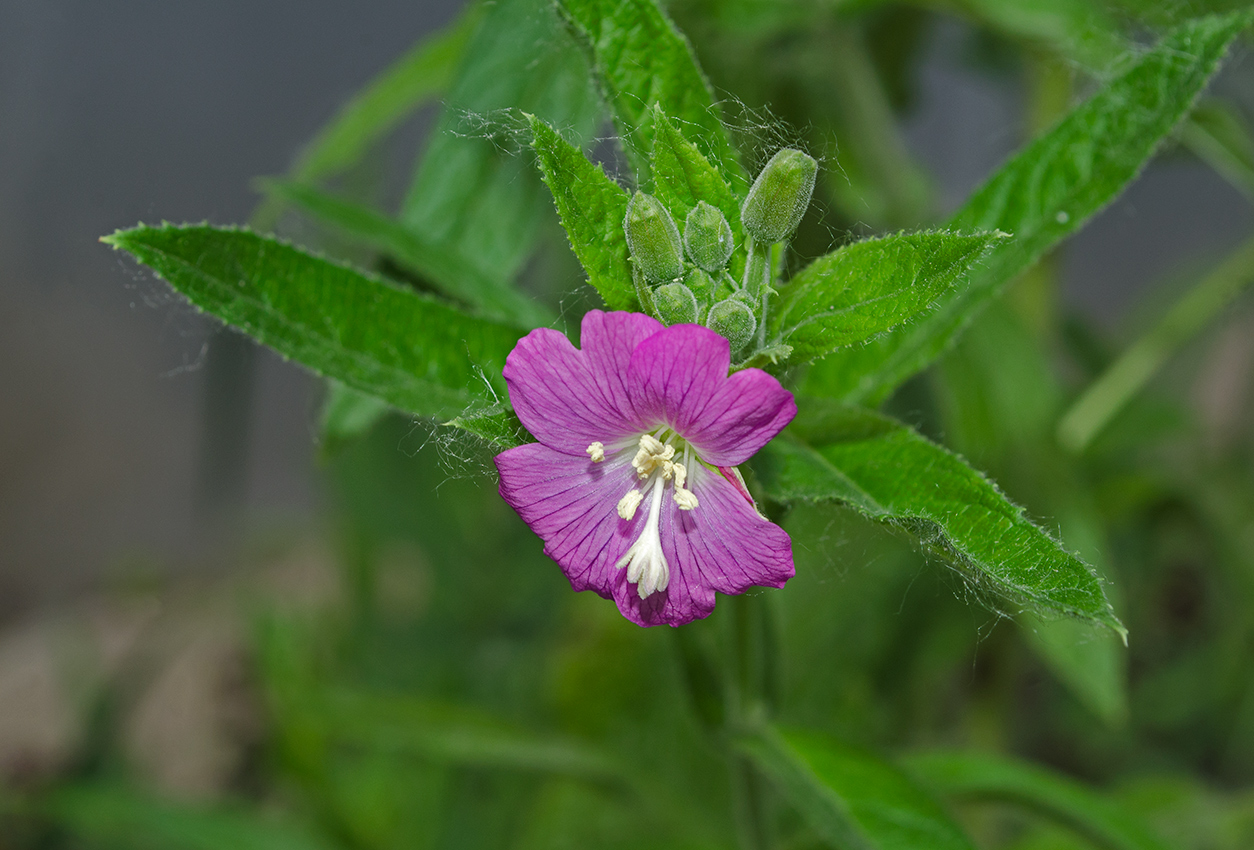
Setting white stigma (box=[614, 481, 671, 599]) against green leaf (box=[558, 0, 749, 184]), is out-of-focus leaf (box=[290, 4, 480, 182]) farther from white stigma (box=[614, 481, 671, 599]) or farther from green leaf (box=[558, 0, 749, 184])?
white stigma (box=[614, 481, 671, 599])

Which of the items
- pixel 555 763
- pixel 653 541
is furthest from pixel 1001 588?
pixel 555 763

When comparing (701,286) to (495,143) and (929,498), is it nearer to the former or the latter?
(929,498)

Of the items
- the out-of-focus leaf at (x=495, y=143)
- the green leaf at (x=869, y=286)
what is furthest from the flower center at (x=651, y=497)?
the out-of-focus leaf at (x=495, y=143)

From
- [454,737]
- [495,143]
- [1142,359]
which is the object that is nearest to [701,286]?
[495,143]

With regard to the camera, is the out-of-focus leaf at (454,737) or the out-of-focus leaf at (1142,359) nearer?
the out-of-focus leaf at (454,737)

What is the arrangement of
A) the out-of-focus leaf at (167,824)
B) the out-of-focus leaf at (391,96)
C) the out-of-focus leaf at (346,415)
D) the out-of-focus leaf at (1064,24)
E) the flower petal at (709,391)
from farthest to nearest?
the out-of-focus leaf at (167,824) → the out-of-focus leaf at (391,96) → the out-of-focus leaf at (1064,24) → the out-of-focus leaf at (346,415) → the flower petal at (709,391)

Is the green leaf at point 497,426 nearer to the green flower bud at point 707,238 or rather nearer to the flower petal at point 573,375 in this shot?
the flower petal at point 573,375
